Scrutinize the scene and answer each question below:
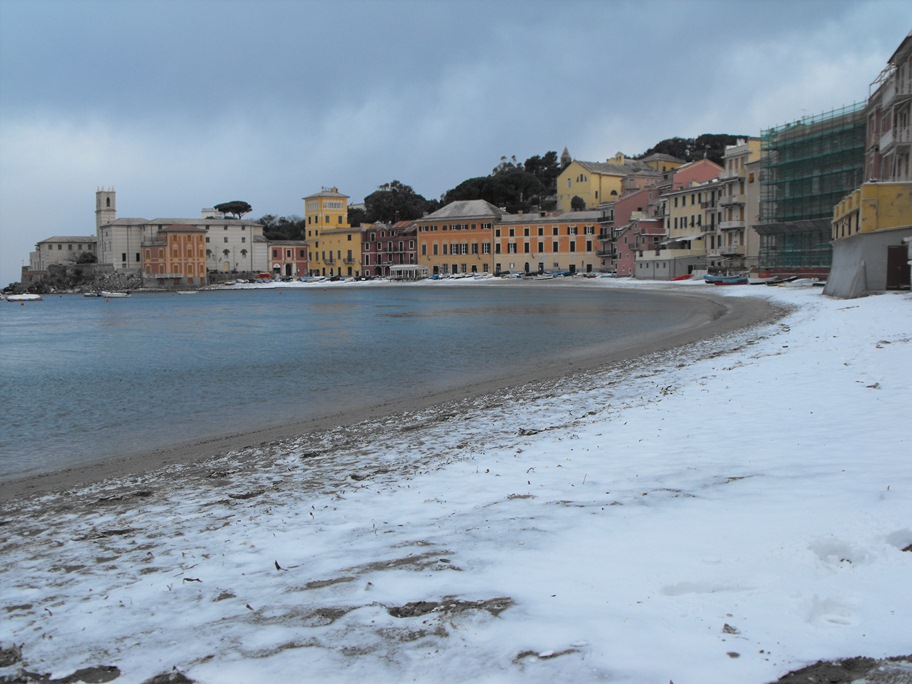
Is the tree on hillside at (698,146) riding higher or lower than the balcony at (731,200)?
higher

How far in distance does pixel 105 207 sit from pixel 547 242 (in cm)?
8267

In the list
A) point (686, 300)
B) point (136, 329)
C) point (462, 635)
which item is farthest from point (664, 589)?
point (686, 300)

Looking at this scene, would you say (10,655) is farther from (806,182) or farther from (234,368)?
(806,182)

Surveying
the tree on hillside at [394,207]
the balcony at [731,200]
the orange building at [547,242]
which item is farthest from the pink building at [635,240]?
the tree on hillside at [394,207]

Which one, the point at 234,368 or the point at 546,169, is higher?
the point at 546,169

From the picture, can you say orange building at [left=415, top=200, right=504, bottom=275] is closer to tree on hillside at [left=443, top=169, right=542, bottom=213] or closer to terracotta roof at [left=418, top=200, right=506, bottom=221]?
terracotta roof at [left=418, top=200, right=506, bottom=221]

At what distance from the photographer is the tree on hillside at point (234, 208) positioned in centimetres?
16950

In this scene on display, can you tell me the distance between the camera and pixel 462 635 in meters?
4.27

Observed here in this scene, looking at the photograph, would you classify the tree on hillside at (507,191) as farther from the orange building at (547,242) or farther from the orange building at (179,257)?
the orange building at (179,257)

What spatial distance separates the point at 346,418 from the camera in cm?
1525

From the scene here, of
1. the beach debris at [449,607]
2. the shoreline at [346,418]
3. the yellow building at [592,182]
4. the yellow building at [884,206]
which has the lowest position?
the shoreline at [346,418]

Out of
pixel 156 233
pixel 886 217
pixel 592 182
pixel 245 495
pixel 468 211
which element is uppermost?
pixel 592 182

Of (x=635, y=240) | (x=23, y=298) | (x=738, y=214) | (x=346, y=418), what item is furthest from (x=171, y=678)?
(x=23, y=298)

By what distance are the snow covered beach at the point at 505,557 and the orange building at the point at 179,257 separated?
129 m
